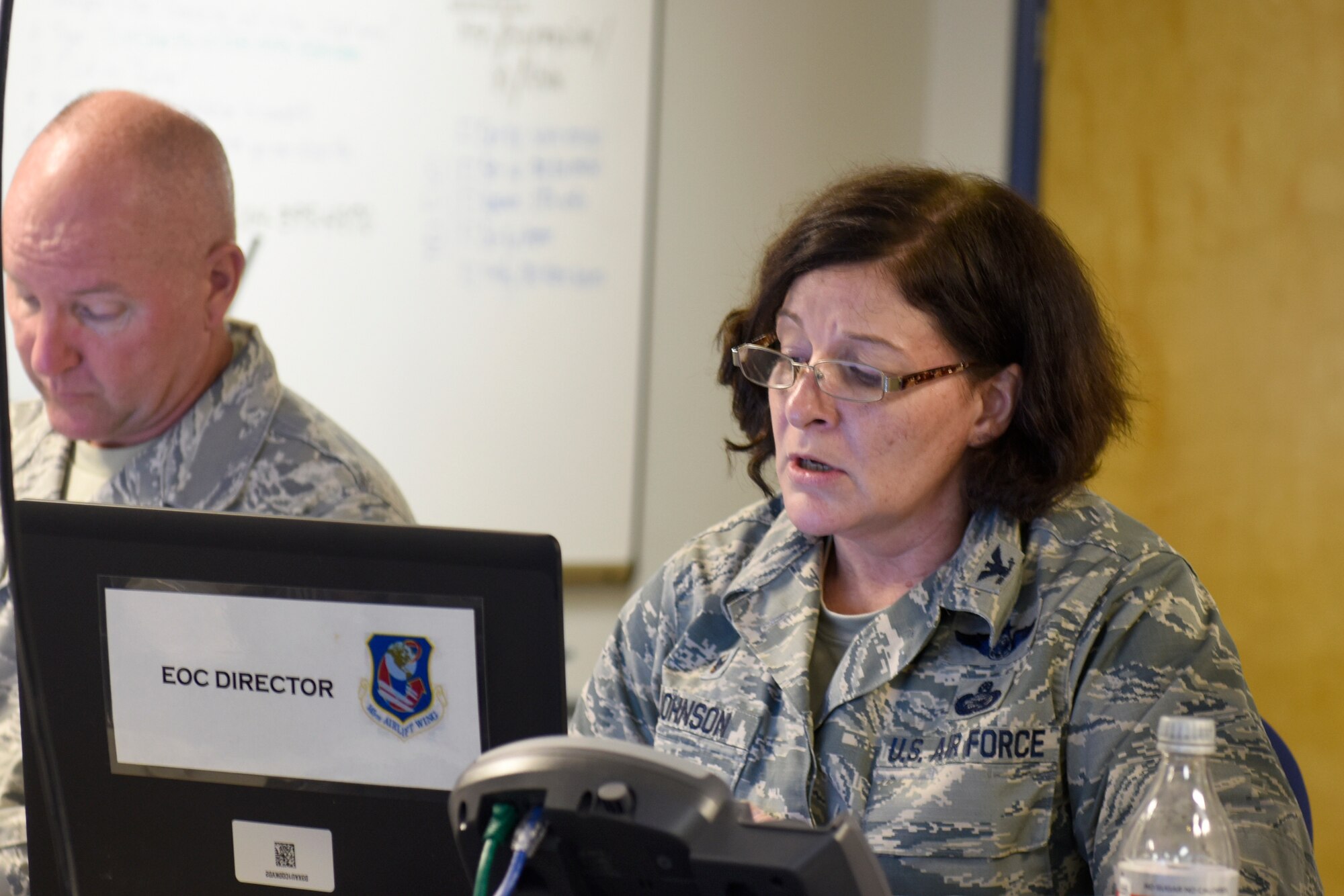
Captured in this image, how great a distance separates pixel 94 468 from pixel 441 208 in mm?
948

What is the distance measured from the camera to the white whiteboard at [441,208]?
93.9 inches

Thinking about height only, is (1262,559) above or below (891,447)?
below

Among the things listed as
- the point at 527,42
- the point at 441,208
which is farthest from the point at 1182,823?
the point at 527,42

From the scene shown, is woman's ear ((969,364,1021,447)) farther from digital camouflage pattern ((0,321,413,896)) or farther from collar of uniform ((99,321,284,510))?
collar of uniform ((99,321,284,510))

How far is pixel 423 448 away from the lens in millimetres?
2547

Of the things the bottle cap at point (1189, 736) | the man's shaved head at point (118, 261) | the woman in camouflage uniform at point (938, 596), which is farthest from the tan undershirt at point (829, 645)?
the man's shaved head at point (118, 261)

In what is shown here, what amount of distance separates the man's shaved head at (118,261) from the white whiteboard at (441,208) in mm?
696

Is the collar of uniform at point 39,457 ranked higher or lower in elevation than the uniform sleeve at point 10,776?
higher

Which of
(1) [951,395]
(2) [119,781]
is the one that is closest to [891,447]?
(1) [951,395]

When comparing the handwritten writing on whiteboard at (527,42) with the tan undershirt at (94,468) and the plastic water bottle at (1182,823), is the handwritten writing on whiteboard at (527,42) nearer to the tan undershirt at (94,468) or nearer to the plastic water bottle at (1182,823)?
the tan undershirt at (94,468)

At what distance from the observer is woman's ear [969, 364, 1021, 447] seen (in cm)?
142

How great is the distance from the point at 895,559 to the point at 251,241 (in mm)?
1469

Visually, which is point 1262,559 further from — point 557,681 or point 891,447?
point 557,681

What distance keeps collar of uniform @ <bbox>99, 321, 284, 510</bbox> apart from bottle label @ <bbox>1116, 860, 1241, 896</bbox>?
113 centimetres
